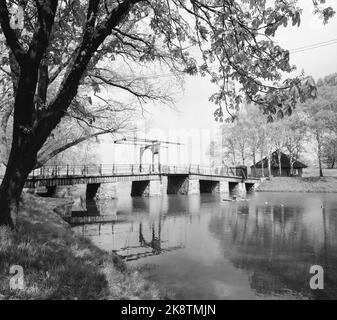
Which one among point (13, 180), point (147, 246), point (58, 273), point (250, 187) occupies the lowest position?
point (147, 246)

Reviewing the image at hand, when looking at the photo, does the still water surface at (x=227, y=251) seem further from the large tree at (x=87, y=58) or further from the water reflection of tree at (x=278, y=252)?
the large tree at (x=87, y=58)

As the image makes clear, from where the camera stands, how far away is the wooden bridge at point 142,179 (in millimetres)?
27358

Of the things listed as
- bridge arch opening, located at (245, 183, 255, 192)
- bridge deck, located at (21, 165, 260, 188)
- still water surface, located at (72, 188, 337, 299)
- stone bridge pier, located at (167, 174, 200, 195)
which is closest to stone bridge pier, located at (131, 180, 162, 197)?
bridge deck, located at (21, 165, 260, 188)

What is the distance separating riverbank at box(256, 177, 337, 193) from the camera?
4150 centimetres

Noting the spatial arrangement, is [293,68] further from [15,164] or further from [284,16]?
[15,164]

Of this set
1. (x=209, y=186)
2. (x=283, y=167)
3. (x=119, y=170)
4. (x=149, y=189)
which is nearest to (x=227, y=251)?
(x=119, y=170)

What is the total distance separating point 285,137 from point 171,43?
158ft

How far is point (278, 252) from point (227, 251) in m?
1.87

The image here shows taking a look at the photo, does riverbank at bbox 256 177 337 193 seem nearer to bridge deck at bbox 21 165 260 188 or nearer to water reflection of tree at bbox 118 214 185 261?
bridge deck at bbox 21 165 260 188

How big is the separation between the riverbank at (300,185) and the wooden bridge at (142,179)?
2.02m

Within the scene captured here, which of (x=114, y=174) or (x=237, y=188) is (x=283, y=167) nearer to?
(x=237, y=188)

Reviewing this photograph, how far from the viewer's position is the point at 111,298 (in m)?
4.75

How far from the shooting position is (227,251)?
11.2 m
